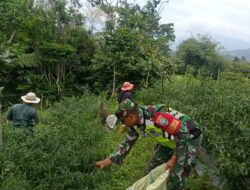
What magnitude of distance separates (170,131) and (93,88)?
1177 cm

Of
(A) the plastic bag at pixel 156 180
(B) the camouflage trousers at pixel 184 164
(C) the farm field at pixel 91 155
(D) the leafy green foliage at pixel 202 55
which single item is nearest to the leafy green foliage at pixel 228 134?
(C) the farm field at pixel 91 155

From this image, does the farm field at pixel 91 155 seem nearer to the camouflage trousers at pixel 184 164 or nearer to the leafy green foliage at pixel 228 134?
the leafy green foliage at pixel 228 134

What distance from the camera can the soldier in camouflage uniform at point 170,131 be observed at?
127 inches

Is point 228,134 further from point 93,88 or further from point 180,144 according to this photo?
point 93,88

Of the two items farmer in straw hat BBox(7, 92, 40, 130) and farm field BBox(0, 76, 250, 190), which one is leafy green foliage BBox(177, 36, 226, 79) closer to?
farmer in straw hat BBox(7, 92, 40, 130)

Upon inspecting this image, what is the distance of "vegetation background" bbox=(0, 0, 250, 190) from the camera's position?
4.20 m

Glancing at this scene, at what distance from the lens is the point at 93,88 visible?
48.9 ft

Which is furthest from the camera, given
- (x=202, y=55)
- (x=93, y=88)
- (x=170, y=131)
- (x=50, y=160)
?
(x=202, y=55)

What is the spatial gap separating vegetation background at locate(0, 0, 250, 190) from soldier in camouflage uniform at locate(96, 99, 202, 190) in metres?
0.39

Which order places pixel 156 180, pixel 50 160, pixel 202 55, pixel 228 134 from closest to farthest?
pixel 156 180 < pixel 228 134 < pixel 50 160 < pixel 202 55

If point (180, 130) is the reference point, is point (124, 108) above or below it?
above

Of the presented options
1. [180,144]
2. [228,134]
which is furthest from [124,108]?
[228,134]

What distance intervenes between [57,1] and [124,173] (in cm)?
1174

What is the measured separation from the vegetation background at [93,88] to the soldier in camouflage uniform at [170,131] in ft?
1.29
